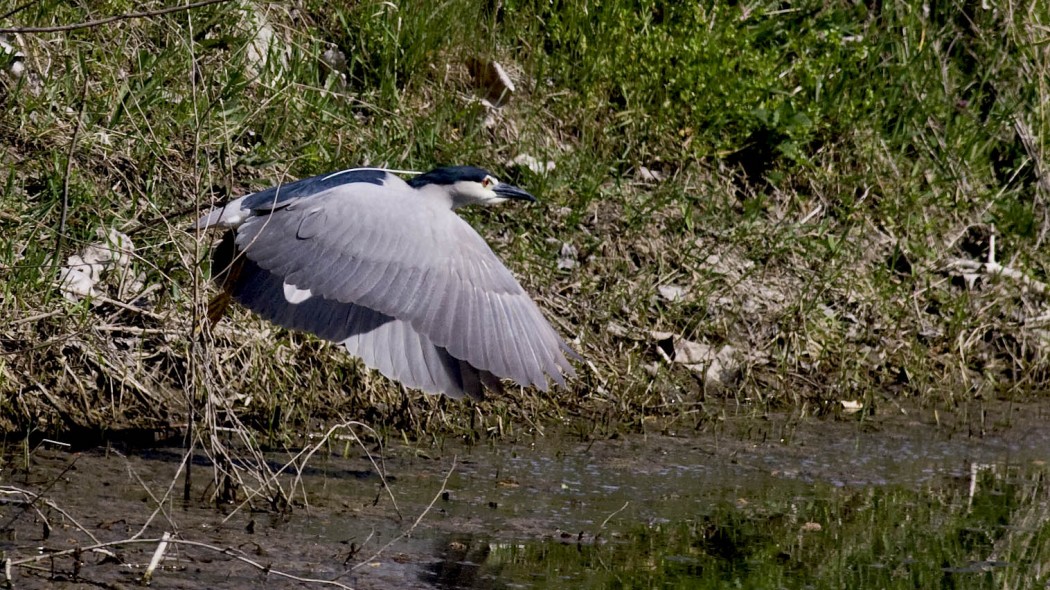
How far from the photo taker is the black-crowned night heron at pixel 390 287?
438 centimetres

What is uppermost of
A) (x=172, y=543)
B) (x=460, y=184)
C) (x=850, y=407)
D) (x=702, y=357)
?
(x=460, y=184)

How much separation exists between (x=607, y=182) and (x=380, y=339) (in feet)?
8.11

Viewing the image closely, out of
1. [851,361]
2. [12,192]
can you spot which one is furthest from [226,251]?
[851,361]

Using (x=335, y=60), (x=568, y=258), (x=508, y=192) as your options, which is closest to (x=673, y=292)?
(x=568, y=258)

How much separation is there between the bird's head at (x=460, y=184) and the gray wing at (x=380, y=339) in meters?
0.79

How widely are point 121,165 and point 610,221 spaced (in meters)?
2.16

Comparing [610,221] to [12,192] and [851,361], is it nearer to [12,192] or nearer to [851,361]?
[851,361]

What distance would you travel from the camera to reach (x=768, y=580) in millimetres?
3902

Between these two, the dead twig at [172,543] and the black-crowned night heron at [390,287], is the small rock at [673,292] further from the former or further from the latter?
the dead twig at [172,543]

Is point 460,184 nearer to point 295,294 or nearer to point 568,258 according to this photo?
point 295,294

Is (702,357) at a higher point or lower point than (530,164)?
lower

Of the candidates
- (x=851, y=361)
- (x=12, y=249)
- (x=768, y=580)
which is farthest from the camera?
(x=851, y=361)

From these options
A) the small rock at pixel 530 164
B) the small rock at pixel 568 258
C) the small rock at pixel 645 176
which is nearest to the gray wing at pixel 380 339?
the small rock at pixel 568 258

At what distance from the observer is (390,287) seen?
14.4 feet
